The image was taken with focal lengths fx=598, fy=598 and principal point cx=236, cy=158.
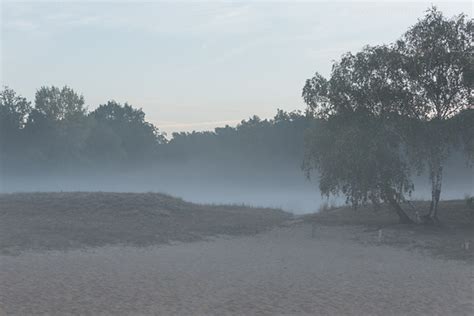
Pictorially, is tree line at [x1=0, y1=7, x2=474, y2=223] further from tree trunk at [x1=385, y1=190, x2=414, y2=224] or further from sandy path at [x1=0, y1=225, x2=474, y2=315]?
sandy path at [x1=0, y1=225, x2=474, y2=315]

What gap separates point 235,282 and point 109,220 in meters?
13.7

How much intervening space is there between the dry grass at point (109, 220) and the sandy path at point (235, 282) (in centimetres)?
176

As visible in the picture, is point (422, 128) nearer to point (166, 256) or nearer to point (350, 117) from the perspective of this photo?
point (350, 117)

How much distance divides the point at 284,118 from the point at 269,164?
8.79 m

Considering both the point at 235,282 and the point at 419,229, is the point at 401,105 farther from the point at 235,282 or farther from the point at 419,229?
the point at 235,282

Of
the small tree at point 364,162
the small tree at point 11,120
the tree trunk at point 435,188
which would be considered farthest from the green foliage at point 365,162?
the small tree at point 11,120

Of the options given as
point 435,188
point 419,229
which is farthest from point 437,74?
point 419,229

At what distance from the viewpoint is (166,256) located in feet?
65.4

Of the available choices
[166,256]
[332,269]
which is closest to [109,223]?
[166,256]

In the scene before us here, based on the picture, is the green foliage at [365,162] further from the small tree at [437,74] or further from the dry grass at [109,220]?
the dry grass at [109,220]

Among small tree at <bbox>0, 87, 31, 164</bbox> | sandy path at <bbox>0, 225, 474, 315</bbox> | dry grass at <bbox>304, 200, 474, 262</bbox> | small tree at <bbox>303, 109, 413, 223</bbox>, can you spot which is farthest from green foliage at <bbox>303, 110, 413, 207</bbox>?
small tree at <bbox>0, 87, 31, 164</bbox>

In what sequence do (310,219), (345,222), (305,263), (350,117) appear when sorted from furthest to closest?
(310,219), (345,222), (350,117), (305,263)

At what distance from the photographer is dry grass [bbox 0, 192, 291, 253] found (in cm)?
2186

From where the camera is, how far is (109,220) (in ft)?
90.6
